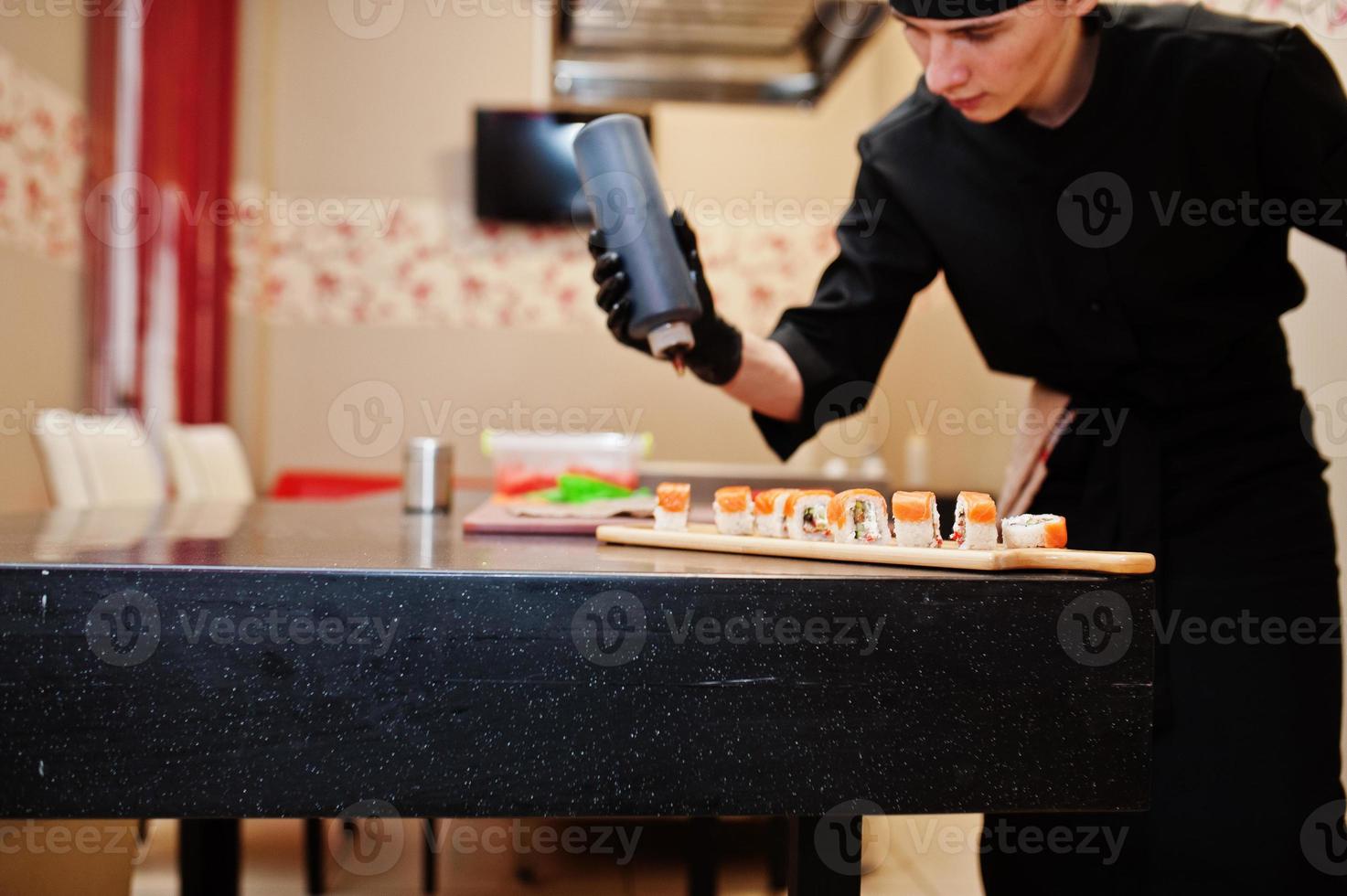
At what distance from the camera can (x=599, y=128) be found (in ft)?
3.36

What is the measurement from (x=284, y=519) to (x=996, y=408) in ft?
8.05

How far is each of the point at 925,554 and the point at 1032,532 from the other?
81 millimetres

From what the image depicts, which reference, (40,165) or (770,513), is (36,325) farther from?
(770,513)

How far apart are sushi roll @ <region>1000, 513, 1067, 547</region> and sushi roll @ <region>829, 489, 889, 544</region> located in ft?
0.30

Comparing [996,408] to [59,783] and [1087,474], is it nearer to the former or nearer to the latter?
[1087,474]

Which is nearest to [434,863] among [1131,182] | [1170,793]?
[1170,793]

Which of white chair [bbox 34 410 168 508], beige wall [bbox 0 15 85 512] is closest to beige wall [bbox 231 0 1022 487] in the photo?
beige wall [bbox 0 15 85 512]

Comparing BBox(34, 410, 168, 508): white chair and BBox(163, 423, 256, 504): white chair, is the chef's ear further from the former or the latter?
BBox(163, 423, 256, 504): white chair

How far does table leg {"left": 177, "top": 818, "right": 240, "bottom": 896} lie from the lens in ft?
4.61

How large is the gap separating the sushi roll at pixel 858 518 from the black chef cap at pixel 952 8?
519 mm

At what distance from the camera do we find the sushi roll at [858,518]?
82cm

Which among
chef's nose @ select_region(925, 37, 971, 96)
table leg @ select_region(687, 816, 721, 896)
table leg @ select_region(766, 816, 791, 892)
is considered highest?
chef's nose @ select_region(925, 37, 971, 96)

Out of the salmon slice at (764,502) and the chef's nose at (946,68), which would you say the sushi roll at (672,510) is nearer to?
the salmon slice at (764,502)

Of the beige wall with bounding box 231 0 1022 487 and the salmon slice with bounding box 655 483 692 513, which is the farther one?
the beige wall with bounding box 231 0 1022 487
